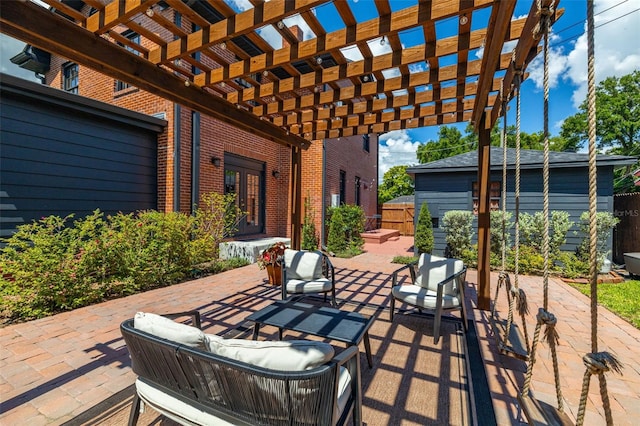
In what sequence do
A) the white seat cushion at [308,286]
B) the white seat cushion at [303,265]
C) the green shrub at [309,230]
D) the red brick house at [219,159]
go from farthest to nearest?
the green shrub at [309,230] < the red brick house at [219,159] < the white seat cushion at [303,265] < the white seat cushion at [308,286]

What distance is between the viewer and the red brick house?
6777mm

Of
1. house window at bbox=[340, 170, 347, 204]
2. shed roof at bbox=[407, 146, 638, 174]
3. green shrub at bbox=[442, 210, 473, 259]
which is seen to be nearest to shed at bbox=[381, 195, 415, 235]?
house window at bbox=[340, 170, 347, 204]

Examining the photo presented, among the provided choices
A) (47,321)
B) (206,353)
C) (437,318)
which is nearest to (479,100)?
(437,318)

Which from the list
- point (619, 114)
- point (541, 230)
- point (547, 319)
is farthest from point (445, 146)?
point (547, 319)

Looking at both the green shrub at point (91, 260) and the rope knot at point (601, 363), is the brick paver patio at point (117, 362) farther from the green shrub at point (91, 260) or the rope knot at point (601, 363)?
the rope knot at point (601, 363)

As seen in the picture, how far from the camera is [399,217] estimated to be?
15.7 metres

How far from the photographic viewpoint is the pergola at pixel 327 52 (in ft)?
7.44

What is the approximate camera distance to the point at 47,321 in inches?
140

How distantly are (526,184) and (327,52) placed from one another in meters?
7.79

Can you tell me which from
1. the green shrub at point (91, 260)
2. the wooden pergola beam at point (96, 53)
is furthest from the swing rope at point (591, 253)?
the green shrub at point (91, 260)

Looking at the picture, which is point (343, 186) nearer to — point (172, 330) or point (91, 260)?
point (91, 260)

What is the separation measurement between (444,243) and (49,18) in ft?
30.2

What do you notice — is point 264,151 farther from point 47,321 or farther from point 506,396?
point 506,396

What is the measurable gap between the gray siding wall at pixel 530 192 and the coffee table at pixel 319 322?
681 centimetres
